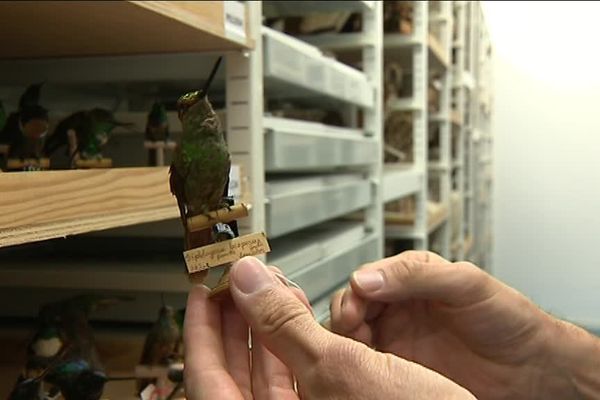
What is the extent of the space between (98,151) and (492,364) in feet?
1.91

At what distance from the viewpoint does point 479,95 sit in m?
4.92

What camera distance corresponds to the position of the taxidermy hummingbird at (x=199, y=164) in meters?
0.55

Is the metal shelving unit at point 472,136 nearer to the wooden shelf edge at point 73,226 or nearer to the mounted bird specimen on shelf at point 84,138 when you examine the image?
the mounted bird specimen on shelf at point 84,138

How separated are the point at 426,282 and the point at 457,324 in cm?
10

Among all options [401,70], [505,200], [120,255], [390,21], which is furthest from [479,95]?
[120,255]

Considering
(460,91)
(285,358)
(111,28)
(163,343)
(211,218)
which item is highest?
(460,91)

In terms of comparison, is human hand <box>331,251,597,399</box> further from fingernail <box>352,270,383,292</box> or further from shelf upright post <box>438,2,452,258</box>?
shelf upright post <box>438,2,452,258</box>

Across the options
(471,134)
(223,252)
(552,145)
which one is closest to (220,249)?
(223,252)

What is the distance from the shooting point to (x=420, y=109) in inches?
102

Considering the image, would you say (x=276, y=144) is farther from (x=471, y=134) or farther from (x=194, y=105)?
(x=471, y=134)

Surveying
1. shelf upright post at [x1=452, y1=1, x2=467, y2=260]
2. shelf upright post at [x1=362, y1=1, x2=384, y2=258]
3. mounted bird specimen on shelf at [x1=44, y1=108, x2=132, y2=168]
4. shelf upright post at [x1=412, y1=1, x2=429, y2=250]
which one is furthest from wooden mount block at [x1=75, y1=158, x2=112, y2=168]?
shelf upright post at [x1=452, y1=1, x2=467, y2=260]

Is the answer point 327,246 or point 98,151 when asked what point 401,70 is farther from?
point 98,151

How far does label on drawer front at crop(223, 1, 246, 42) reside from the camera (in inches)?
38.2

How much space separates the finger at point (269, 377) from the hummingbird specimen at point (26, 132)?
45 centimetres
